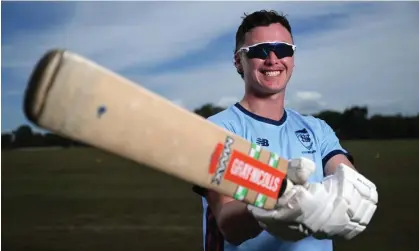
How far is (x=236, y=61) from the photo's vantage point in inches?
53.9

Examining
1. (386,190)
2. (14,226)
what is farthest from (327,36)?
(14,226)

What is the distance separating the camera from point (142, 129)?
79 cm

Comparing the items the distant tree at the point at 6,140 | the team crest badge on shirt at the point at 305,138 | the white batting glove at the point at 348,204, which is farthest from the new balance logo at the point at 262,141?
the distant tree at the point at 6,140

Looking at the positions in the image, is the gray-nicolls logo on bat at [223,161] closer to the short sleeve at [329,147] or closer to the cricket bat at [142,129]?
the cricket bat at [142,129]

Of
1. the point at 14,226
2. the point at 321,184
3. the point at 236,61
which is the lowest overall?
the point at 14,226

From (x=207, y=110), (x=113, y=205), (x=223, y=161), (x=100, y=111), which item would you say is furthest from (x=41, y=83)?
(x=113, y=205)

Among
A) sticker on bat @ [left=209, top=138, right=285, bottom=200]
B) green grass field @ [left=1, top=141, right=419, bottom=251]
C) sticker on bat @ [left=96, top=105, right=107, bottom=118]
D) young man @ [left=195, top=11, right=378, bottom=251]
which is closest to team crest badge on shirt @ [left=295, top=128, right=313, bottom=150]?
young man @ [left=195, top=11, right=378, bottom=251]

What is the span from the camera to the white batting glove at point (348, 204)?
0.93 m

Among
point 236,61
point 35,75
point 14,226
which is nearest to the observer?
point 35,75

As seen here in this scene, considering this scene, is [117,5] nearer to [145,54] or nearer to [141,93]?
[145,54]

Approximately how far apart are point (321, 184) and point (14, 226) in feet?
4.19

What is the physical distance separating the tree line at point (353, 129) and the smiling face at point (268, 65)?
1.47 ft

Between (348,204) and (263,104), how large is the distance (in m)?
0.41

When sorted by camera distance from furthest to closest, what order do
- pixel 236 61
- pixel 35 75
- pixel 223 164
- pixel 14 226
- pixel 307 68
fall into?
1. pixel 14 226
2. pixel 307 68
3. pixel 236 61
4. pixel 223 164
5. pixel 35 75
